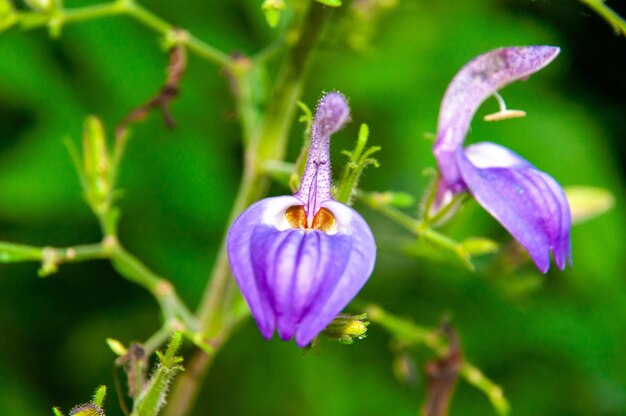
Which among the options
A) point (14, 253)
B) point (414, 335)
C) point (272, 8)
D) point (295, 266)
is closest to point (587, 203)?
point (414, 335)

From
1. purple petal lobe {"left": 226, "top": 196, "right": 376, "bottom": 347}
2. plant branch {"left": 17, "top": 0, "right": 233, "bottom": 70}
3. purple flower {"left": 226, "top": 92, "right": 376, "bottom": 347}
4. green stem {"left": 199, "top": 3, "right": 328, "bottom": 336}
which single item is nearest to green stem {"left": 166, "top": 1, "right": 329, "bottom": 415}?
green stem {"left": 199, "top": 3, "right": 328, "bottom": 336}

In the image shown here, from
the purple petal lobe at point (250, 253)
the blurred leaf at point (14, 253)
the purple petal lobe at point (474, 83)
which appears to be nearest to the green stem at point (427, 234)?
the purple petal lobe at point (474, 83)

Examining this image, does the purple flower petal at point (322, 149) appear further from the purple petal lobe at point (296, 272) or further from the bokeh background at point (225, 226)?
the bokeh background at point (225, 226)

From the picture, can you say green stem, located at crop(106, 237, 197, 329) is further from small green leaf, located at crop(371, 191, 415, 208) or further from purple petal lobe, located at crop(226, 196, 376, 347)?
purple petal lobe, located at crop(226, 196, 376, 347)

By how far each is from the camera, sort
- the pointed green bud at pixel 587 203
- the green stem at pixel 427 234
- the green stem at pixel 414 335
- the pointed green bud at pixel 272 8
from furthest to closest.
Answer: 1. the pointed green bud at pixel 587 203
2. the green stem at pixel 414 335
3. the green stem at pixel 427 234
4. the pointed green bud at pixel 272 8

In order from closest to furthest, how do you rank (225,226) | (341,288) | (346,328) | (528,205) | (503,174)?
(341,288) → (346,328) → (528,205) → (503,174) → (225,226)

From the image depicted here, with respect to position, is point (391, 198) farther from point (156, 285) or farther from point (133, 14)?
point (133, 14)

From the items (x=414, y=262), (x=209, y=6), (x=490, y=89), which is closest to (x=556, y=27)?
(x=414, y=262)
